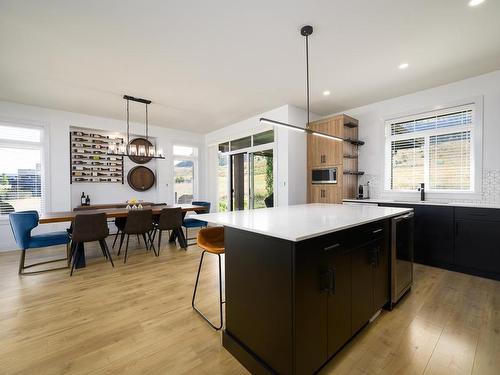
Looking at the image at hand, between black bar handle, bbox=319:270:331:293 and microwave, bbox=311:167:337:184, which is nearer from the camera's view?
black bar handle, bbox=319:270:331:293

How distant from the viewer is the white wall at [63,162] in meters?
4.36

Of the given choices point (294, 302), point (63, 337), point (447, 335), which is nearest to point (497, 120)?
point (447, 335)

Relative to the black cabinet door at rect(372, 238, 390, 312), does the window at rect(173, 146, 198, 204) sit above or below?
above

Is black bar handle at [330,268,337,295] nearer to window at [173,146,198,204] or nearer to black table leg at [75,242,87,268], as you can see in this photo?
black table leg at [75,242,87,268]

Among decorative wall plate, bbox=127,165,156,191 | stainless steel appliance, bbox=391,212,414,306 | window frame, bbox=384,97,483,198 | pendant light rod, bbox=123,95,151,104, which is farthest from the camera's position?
decorative wall plate, bbox=127,165,156,191

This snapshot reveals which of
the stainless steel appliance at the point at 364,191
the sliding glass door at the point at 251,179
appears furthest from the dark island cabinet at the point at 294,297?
the sliding glass door at the point at 251,179

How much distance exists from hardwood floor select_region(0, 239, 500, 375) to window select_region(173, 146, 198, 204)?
373 centimetres

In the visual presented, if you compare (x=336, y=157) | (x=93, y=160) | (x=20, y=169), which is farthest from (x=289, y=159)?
(x=20, y=169)

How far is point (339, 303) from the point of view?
5.13 ft

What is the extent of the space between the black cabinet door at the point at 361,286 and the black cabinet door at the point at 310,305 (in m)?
0.39

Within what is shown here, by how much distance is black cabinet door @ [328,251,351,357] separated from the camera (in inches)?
58.9

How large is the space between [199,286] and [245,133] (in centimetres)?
381

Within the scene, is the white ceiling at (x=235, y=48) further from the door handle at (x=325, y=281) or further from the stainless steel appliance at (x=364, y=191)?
the door handle at (x=325, y=281)

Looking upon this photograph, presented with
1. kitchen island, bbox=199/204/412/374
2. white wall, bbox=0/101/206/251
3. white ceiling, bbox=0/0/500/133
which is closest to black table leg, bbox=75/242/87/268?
white wall, bbox=0/101/206/251
